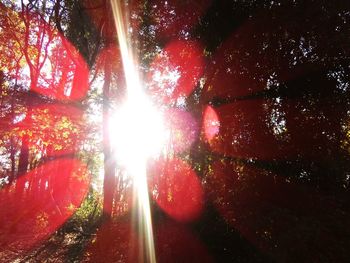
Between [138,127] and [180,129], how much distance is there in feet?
12.2

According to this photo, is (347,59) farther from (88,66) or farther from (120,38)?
(88,66)

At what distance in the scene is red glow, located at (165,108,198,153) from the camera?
1143 centimetres

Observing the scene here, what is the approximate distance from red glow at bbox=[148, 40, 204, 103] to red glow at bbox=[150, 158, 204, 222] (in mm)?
2942

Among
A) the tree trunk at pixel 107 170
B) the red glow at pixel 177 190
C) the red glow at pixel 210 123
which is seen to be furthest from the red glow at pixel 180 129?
the tree trunk at pixel 107 170

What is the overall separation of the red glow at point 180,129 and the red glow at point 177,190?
0.64m

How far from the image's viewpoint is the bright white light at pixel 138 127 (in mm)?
14797

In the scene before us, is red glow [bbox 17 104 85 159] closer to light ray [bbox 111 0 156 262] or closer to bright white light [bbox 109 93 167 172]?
bright white light [bbox 109 93 167 172]

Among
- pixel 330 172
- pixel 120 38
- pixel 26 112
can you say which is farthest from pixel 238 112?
pixel 26 112

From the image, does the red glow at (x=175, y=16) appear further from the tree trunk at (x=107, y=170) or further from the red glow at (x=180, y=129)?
the tree trunk at (x=107, y=170)

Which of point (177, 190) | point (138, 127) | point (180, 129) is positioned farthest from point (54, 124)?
point (177, 190)

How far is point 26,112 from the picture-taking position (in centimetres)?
1193

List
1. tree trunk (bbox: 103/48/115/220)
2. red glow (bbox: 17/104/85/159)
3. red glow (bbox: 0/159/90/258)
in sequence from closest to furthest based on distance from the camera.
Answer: red glow (bbox: 17/104/85/159) → tree trunk (bbox: 103/48/115/220) → red glow (bbox: 0/159/90/258)

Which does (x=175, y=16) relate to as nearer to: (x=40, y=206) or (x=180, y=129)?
(x=180, y=129)

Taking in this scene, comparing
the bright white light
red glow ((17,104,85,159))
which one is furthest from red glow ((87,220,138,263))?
red glow ((17,104,85,159))
